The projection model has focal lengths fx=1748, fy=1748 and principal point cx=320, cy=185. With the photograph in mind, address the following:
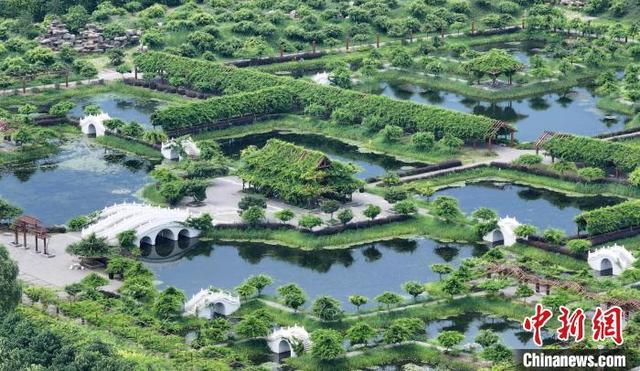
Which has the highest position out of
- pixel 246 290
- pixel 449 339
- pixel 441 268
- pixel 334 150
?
pixel 334 150

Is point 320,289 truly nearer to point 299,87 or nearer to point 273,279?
point 273,279

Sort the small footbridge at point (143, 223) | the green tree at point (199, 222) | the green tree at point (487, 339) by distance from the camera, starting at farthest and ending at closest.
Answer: the green tree at point (199, 222), the small footbridge at point (143, 223), the green tree at point (487, 339)

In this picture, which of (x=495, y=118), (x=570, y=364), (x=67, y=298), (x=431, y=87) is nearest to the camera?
(x=570, y=364)

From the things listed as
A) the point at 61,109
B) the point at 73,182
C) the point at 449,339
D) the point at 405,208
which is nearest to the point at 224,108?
the point at 61,109

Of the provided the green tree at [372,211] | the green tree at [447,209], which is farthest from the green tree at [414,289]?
the green tree at [447,209]

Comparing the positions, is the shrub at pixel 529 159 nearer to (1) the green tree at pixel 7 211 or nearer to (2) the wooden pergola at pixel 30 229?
(2) the wooden pergola at pixel 30 229

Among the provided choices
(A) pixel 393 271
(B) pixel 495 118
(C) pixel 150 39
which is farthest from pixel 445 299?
(C) pixel 150 39

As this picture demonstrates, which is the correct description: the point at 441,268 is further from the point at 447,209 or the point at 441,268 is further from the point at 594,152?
the point at 594,152
